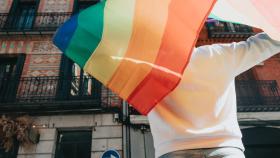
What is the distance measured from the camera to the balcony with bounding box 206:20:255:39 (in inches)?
493

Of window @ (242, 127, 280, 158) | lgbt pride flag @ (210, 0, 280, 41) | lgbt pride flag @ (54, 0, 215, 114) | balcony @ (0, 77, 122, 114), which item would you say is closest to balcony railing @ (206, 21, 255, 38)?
window @ (242, 127, 280, 158)

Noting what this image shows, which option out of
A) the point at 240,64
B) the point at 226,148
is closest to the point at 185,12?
the point at 240,64

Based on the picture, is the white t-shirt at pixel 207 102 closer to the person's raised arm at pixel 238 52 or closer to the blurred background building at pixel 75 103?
the person's raised arm at pixel 238 52

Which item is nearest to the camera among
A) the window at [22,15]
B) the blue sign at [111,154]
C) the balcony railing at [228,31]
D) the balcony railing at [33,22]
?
the blue sign at [111,154]

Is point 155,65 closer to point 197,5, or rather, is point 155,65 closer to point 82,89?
point 197,5

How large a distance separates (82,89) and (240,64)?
32.4 feet

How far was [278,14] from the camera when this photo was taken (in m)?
1.56

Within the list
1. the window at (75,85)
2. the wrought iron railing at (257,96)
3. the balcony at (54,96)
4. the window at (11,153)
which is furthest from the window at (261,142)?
the window at (11,153)

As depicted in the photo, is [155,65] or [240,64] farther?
[240,64]

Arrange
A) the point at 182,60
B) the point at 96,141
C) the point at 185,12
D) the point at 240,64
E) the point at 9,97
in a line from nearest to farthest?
the point at 182,60, the point at 185,12, the point at 240,64, the point at 96,141, the point at 9,97

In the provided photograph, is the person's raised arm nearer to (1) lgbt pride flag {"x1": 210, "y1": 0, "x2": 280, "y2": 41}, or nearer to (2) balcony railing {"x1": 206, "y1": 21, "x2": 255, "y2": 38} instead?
(1) lgbt pride flag {"x1": 210, "y1": 0, "x2": 280, "y2": 41}

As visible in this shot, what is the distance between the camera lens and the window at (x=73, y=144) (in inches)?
382

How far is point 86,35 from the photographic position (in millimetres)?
1632

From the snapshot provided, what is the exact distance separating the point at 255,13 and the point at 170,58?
0.63 metres
